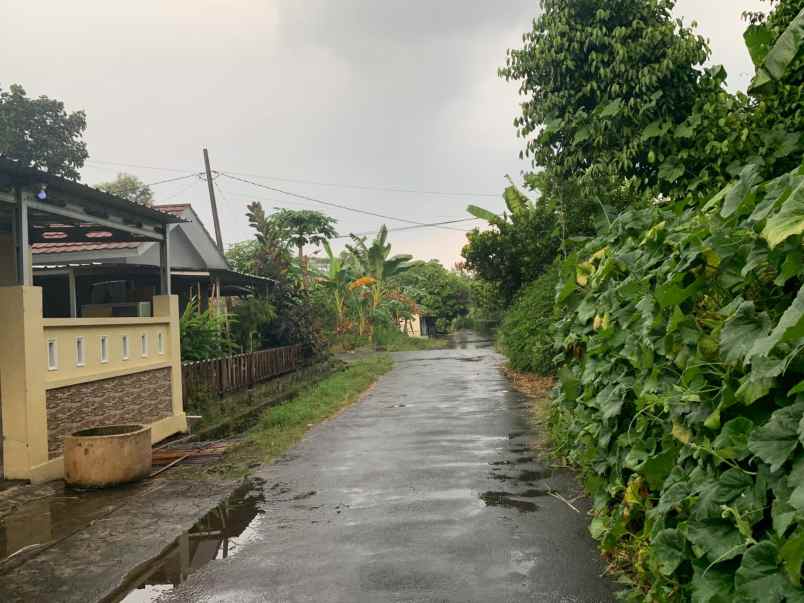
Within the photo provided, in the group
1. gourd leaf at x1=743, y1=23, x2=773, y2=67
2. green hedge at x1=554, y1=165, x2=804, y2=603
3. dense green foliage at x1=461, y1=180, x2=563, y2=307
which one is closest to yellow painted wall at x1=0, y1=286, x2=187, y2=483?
green hedge at x1=554, y1=165, x2=804, y2=603

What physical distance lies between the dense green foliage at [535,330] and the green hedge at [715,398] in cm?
954

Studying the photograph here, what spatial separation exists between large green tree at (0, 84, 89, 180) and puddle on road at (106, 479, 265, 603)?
30226 millimetres

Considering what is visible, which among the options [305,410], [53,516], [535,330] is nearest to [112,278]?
[305,410]

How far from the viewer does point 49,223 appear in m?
11.3

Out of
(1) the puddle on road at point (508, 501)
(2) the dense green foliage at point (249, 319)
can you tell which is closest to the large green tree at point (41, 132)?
(2) the dense green foliage at point (249, 319)

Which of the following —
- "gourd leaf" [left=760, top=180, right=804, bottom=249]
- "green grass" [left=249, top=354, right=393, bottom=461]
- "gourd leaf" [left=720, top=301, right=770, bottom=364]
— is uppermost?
"gourd leaf" [left=760, top=180, right=804, bottom=249]

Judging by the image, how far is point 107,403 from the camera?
32.2 ft

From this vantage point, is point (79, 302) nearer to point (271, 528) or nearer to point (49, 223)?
point (49, 223)

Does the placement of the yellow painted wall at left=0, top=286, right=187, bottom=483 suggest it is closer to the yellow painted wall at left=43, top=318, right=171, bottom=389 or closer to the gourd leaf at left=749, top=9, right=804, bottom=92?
the yellow painted wall at left=43, top=318, right=171, bottom=389

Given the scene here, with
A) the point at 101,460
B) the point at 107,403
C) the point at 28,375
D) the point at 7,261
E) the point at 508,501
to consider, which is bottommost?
the point at 508,501

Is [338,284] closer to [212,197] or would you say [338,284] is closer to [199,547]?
[212,197]

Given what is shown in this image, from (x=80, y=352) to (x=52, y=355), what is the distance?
0.61 m

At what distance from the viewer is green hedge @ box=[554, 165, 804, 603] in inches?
95.3

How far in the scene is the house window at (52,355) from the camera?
28.3 feet
